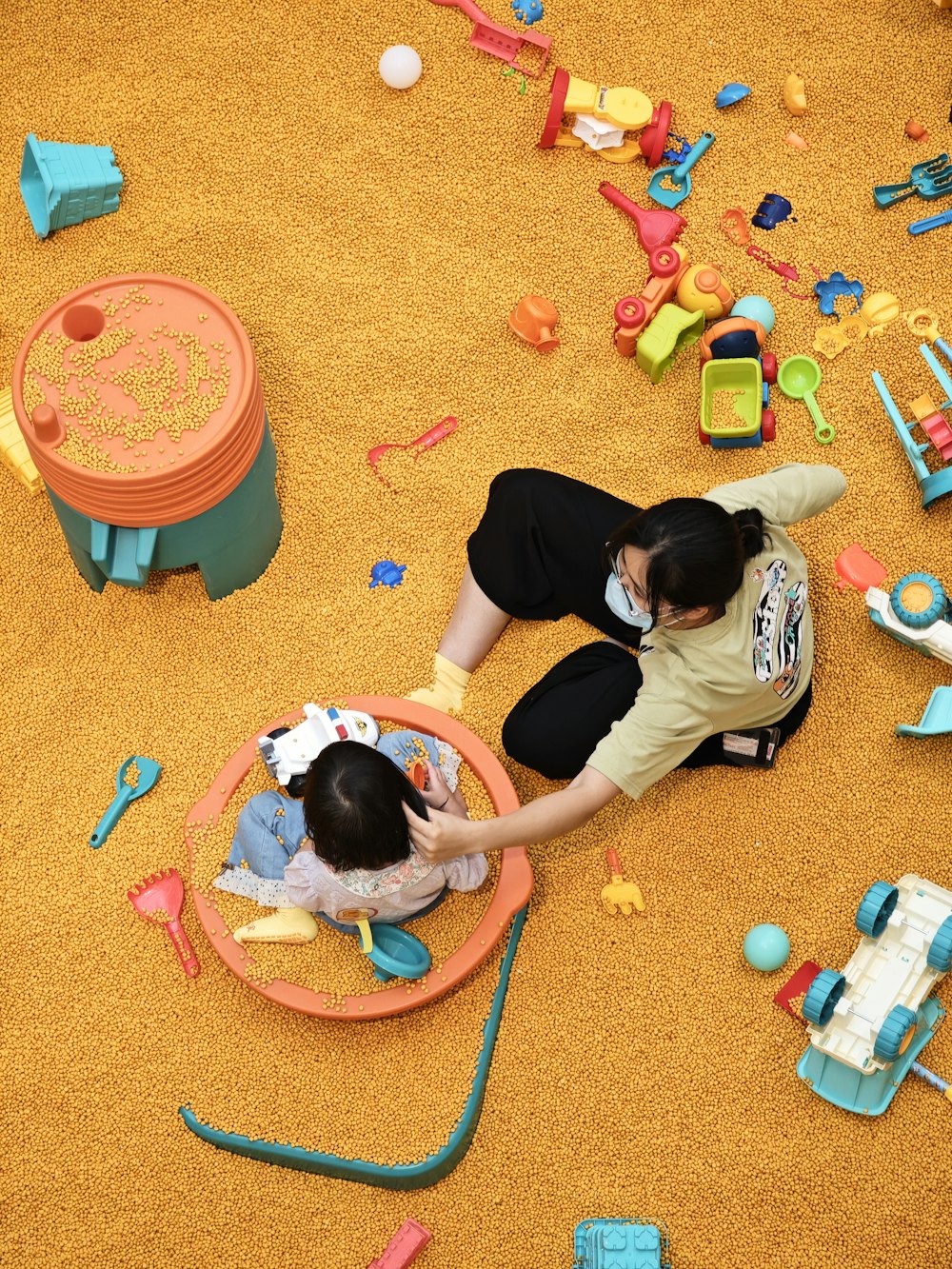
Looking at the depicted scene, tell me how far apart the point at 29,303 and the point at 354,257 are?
1.50 ft

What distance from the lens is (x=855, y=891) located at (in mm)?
1592

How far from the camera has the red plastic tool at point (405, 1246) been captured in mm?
1442

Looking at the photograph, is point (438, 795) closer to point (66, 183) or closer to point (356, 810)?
point (356, 810)

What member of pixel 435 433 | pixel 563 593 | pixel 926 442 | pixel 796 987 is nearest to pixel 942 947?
pixel 796 987

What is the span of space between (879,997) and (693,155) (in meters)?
1.17

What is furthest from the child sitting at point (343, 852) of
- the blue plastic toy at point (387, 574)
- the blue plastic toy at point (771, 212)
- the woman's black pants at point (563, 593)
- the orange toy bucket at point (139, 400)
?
the blue plastic toy at point (771, 212)

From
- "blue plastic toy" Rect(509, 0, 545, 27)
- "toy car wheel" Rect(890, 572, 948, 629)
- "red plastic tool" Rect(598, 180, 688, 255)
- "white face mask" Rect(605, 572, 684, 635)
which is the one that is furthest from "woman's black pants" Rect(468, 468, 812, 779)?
"blue plastic toy" Rect(509, 0, 545, 27)

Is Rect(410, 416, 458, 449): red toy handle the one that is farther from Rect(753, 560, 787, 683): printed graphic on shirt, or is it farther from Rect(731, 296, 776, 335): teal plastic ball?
Rect(753, 560, 787, 683): printed graphic on shirt

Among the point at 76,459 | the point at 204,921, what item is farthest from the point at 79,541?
the point at 204,921

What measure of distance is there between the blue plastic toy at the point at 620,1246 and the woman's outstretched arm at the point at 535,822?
43 cm

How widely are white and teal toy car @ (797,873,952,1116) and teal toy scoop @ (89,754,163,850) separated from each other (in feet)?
2.65

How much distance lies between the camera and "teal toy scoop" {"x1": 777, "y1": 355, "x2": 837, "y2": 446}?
1.82 metres

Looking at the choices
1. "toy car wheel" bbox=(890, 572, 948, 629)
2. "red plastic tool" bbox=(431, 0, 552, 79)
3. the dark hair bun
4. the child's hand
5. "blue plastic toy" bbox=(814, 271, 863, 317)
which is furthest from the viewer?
"red plastic tool" bbox=(431, 0, 552, 79)

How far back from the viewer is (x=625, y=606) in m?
1.52
